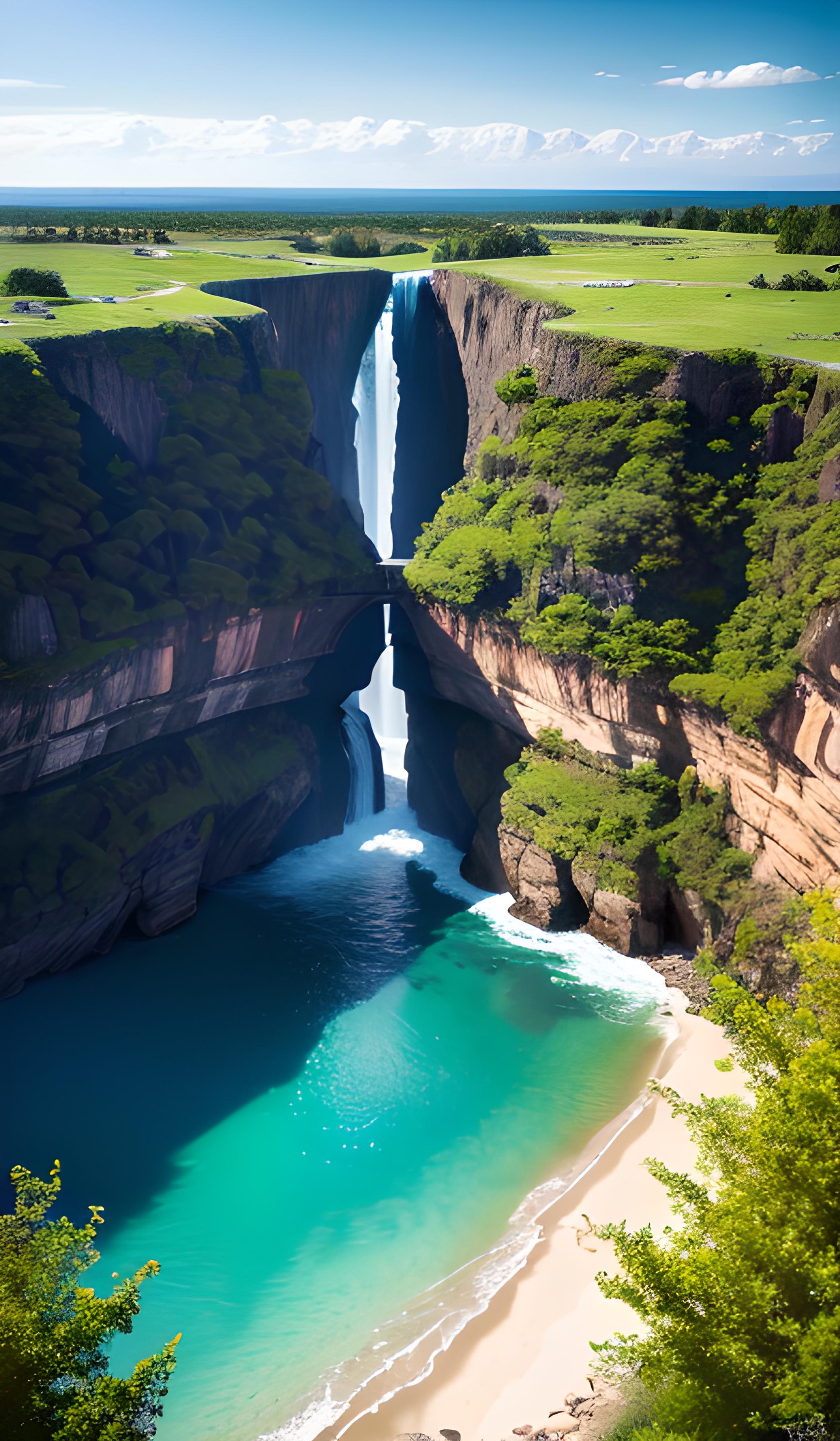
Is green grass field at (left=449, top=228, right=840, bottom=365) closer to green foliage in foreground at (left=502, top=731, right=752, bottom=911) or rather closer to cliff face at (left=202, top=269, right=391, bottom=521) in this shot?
cliff face at (left=202, top=269, right=391, bottom=521)

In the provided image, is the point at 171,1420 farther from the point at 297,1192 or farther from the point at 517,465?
the point at 517,465

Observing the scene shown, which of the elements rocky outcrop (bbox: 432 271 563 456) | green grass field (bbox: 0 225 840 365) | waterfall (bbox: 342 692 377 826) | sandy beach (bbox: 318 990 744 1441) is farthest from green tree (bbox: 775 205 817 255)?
sandy beach (bbox: 318 990 744 1441)

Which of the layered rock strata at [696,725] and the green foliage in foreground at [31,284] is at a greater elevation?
the green foliage in foreground at [31,284]

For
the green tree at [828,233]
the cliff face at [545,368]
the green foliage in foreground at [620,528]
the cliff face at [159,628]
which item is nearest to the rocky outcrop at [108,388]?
the cliff face at [159,628]

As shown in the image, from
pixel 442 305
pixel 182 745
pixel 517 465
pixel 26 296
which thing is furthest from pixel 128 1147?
pixel 442 305

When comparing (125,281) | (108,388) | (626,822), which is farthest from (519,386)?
(125,281)

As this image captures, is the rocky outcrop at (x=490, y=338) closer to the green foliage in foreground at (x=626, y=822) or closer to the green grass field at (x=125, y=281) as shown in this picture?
the green grass field at (x=125, y=281)
